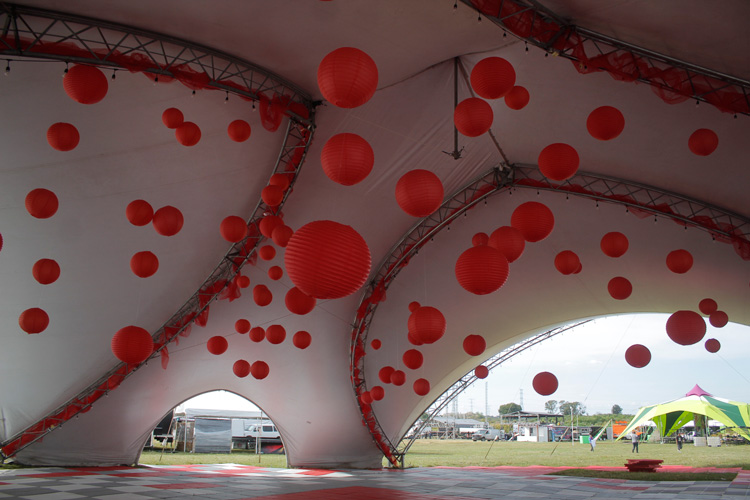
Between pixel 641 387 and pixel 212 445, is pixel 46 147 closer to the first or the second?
pixel 212 445

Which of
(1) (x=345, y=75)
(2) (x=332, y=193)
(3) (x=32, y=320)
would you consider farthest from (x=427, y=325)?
(3) (x=32, y=320)

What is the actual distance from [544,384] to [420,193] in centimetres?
528

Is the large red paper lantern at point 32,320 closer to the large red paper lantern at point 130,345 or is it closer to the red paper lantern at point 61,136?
the large red paper lantern at point 130,345

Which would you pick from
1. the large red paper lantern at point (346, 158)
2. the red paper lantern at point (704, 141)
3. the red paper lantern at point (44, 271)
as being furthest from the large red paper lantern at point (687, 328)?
the red paper lantern at point (44, 271)

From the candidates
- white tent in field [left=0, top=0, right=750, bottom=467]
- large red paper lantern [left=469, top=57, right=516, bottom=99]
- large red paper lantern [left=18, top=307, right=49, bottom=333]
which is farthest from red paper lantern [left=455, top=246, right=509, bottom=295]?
Result: large red paper lantern [left=18, top=307, right=49, bottom=333]

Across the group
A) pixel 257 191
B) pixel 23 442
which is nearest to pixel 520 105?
pixel 257 191

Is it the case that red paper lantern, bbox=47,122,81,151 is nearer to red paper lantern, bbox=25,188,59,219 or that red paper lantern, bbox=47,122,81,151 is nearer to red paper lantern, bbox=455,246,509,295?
red paper lantern, bbox=25,188,59,219

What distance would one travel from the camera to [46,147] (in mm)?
6266

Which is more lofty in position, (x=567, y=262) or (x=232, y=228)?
(x=232, y=228)

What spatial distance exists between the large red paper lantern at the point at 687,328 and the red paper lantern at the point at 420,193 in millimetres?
3638

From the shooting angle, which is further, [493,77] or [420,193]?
[420,193]

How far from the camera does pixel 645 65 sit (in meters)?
4.76

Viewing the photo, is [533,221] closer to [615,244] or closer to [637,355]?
[615,244]

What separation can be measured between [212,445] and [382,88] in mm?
16259
